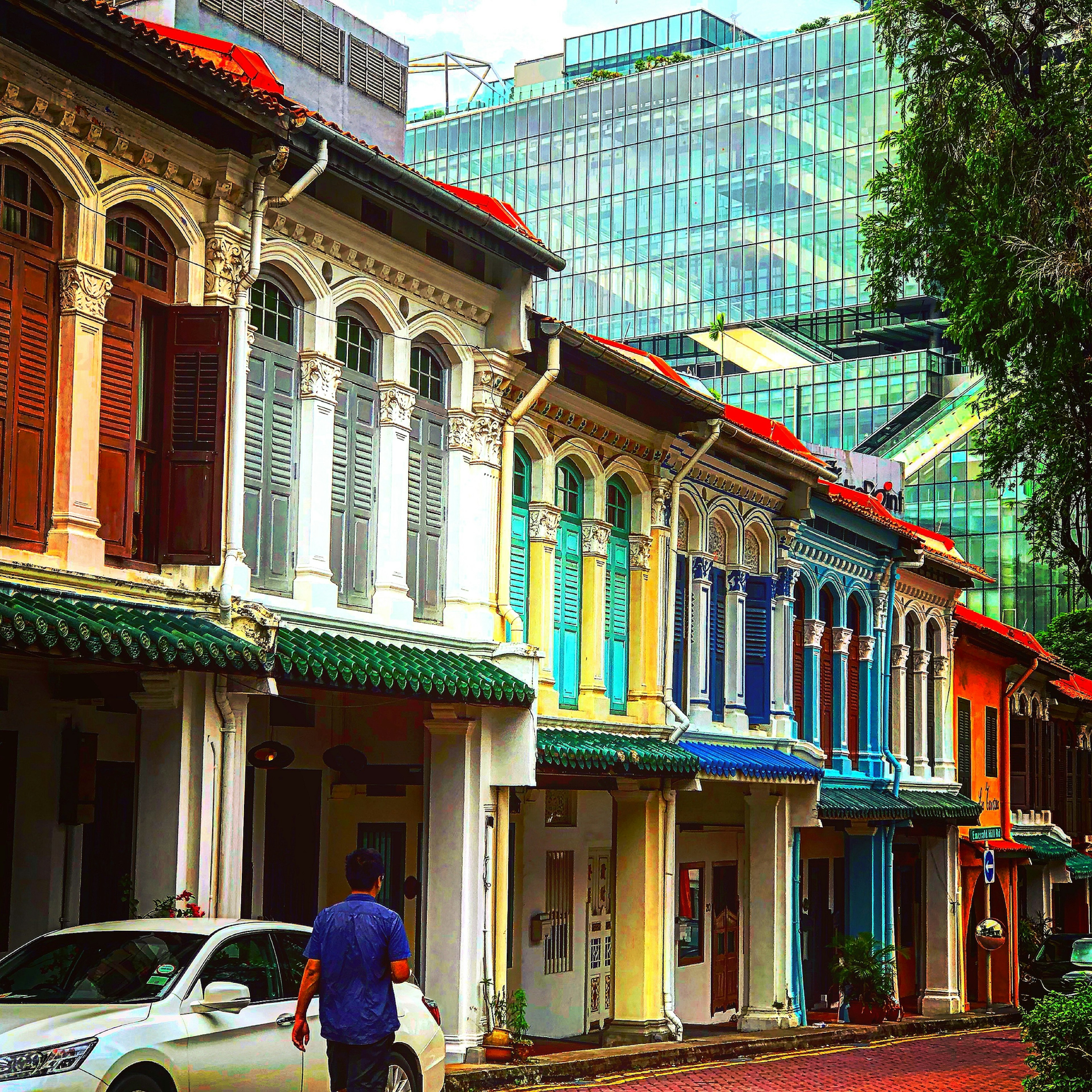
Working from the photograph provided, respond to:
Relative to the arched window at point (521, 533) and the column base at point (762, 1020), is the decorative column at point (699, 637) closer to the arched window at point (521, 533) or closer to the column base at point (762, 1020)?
the column base at point (762, 1020)

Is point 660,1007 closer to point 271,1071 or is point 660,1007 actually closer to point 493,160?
point 271,1071

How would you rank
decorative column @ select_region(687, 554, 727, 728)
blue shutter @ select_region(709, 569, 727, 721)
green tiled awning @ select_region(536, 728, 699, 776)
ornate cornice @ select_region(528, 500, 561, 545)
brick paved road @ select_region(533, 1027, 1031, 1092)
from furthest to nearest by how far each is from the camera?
blue shutter @ select_region(709, 569, 727, 721), decorative column @ select_region(687, 554, 727, 728), ornate cornice @ select_region(528, 500, 561, 545), green tiled awning @ select_region(536, 728, 699, 776), brick paved road @ select_region(533, 1027, 1031, 1092)

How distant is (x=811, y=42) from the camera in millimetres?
97562

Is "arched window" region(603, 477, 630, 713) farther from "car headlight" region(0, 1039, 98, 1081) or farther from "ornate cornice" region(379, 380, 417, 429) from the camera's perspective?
"car headlight" region(0, 1039, 98, 1081)

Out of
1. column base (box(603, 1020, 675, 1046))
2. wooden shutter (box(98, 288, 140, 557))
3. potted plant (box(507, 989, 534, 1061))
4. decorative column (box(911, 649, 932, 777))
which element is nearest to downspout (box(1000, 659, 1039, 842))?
decorative column (box(911, 649, 932, 777))

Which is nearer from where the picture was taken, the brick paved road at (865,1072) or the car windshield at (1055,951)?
the brick paved road at (865,1072)

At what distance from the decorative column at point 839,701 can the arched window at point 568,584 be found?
9.16m

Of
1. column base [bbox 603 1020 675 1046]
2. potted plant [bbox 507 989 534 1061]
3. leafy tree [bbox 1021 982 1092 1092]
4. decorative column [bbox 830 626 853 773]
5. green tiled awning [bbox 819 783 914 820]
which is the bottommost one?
column base [bbox 603 1020 675 1046]

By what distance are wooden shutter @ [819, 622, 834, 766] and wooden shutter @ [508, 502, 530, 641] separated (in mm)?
9840

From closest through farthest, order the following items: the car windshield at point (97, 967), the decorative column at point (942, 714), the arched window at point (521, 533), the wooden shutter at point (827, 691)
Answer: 1. the car windshield at point (97, 967)
2. the arched window at point (521, 533)
3. the wooden shutter at point (827, 691)
4. the decorative column at point (942, 714)

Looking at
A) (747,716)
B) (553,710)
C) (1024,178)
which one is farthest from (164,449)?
(747,716)

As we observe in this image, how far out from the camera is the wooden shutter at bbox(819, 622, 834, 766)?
27.5 meters

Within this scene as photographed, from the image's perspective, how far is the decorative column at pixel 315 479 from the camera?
48.5 ft

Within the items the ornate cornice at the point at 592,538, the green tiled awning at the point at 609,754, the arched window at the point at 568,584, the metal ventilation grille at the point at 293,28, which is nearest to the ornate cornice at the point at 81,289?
the metal ventilation grille at the point at 293,28
